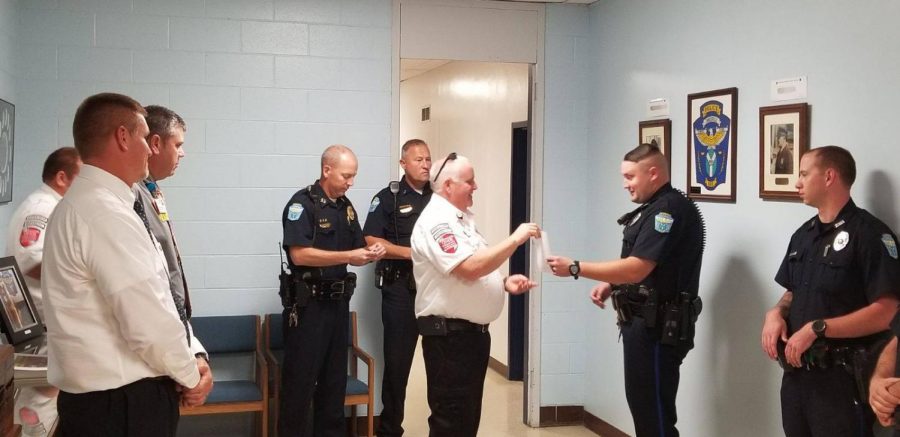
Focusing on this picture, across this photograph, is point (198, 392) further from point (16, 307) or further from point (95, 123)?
point (16, 307)

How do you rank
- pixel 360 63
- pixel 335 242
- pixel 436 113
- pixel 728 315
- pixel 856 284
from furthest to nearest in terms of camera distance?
pixel 436 113 → pixel 360 63 → pixel 335 242 → pixel 728 315 → pixel 856 284

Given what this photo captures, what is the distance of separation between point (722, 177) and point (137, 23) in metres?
3.52

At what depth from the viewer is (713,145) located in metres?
4.49

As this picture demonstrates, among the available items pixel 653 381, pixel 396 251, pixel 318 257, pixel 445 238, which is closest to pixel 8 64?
pixel 318 257

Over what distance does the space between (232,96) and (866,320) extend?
12.5ft

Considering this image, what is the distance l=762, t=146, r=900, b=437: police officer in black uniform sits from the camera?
10.6 feet

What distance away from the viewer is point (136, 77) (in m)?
5.20

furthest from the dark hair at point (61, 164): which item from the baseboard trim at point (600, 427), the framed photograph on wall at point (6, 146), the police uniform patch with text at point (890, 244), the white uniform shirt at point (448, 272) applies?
the baseboard trim at point (600, 427)

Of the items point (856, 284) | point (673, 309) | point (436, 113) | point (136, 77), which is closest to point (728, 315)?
point (673, 309)

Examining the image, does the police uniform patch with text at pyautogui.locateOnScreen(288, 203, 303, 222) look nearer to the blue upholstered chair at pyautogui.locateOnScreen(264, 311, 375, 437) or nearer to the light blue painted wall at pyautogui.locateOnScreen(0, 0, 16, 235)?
the blue upholstered chair at pyautogui.locateOnScreen(264, 311, 375, 437)

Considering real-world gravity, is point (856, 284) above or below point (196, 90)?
below

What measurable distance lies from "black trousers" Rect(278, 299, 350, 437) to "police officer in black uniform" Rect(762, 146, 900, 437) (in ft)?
7.62

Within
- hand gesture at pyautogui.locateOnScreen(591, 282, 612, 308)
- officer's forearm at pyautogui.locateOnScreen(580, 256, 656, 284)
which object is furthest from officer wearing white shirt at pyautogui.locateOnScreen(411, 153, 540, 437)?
hand gesture at pyautogui.locateOnScreen(591, 282, 612, 308)

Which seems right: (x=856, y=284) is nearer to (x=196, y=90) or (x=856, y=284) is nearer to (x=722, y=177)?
(x=722, y=177)
